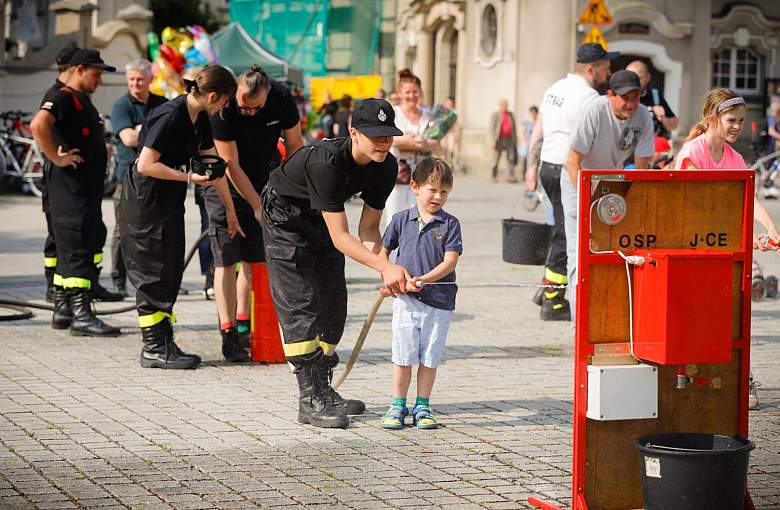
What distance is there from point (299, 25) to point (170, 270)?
3489cm

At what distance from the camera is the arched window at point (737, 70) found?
3653 centimetres

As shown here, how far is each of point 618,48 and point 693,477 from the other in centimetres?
2978

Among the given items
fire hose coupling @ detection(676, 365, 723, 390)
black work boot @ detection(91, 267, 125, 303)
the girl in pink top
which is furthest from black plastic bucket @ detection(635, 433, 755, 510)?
black work boot @ detection(91, 267, 125, 303)

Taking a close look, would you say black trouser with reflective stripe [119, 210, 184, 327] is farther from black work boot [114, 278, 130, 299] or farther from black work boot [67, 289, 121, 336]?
black work boot [114, 278, 130, 299]

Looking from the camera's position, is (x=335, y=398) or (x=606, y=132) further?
(x=606, y=132)

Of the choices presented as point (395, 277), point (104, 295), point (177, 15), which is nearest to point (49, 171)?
point (104, 295)

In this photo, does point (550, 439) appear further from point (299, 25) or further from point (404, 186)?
point (299, 25)

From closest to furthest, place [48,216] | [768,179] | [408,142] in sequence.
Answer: [408,142] → [48,216] → [768,179]

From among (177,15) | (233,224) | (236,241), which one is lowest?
(236,241)

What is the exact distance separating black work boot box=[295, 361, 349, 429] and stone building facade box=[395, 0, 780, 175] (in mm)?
25103

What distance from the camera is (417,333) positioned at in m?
7.20

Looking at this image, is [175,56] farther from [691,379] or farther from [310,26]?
[691,379]

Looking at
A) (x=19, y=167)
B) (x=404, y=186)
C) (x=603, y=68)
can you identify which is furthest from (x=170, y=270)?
(x=19, y=167)

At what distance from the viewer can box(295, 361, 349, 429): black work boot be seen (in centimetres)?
707
